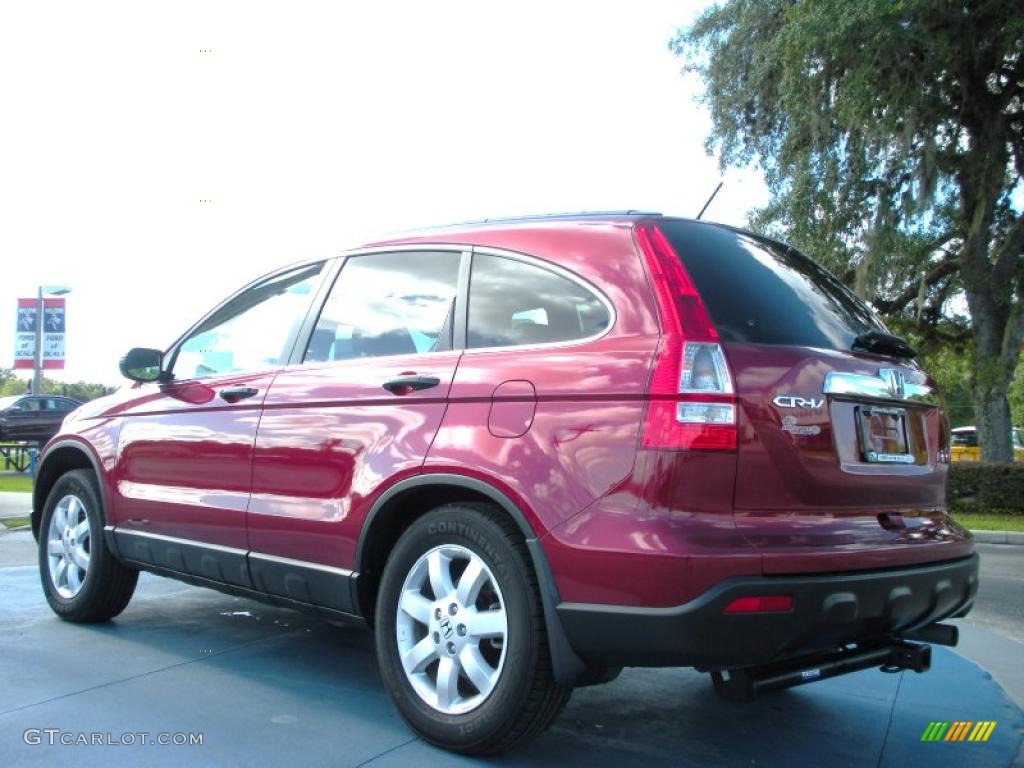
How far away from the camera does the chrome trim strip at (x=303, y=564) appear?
12.2 feet

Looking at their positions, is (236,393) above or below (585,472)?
above

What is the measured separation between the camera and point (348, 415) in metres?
3.81

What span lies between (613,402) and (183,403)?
2.57 meters

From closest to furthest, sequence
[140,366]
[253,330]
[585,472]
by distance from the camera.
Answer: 1. [585,472]
2. [253,330]
3. [140,366]

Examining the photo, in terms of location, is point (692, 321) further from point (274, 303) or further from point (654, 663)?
point (274, 303)

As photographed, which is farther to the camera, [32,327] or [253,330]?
[32,327]

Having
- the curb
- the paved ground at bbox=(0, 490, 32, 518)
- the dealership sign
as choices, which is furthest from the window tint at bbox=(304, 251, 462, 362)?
the dealership sign

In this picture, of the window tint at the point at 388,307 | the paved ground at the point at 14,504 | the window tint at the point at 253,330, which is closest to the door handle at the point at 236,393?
the window tint at the point at 253,330

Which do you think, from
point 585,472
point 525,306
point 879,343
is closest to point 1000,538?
point 879,343

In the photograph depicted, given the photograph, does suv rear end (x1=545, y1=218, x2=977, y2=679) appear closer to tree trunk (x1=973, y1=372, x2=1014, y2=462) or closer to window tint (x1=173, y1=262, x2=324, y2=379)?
window tint (x1=173, y1=262, x2=324, y2=379)

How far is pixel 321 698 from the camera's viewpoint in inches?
159

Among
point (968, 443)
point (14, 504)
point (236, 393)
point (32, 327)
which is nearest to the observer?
point (236, 393)

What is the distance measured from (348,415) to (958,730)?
108 inches

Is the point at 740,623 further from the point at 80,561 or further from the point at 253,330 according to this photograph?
the point at 80,561
